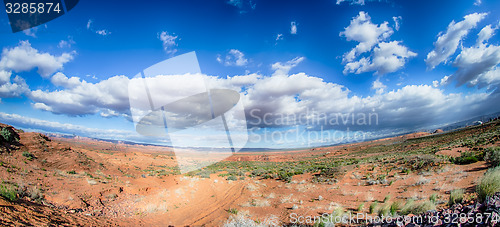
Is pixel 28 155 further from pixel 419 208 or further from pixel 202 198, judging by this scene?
pixel 419 208

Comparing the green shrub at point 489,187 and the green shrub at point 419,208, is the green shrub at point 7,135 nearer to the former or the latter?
the green shrub at point 419,208

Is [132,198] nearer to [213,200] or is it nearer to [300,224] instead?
[213,200]

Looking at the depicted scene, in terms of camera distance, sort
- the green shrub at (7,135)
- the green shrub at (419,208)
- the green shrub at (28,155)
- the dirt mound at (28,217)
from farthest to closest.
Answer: the green shrub at (7,135)
the green shrub at (28,155)
the green shrub at (419,208)
the dirt mound at (28,217)

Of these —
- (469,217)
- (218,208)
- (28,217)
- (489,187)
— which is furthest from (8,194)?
(489,187)

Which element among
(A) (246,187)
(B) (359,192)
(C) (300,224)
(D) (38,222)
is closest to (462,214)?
(C) (300,224)

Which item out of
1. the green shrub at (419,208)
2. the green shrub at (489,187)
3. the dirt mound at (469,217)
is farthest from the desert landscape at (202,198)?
the dirt mound at (469,217)

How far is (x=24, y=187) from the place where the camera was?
7.79 metres

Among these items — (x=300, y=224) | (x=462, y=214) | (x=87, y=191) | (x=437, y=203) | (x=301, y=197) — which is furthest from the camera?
(x=301, y=197)

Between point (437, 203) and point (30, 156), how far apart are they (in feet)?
80.7

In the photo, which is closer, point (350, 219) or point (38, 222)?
point (38, 222)

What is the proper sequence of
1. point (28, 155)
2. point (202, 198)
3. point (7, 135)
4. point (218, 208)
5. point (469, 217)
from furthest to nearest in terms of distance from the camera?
1. point (7, 135)
2. point (28, 155)
3. point (202, 198)
4. point (218, 208)
5. point (469, 217)

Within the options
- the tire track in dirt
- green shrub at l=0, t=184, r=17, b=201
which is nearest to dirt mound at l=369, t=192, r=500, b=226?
the tire track in dirt

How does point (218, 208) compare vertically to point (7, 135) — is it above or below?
below

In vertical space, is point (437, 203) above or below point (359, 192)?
above
